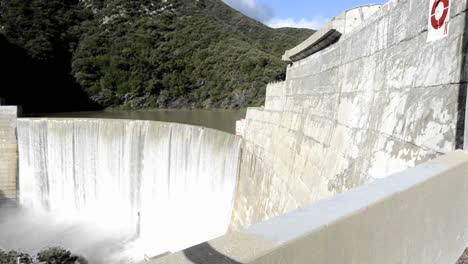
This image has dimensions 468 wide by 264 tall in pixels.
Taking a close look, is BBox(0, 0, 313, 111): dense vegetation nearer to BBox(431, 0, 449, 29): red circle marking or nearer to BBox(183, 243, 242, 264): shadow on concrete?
BBox(431, 0, 449, 29): red circle marking

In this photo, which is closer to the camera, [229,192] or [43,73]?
[229,192]

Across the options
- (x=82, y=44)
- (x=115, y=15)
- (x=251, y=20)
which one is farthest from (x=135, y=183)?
(x=251, y=20)

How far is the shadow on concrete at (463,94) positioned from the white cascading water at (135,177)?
24.1 feet

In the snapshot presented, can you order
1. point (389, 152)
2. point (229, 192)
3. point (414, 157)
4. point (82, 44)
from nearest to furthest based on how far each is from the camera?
point (414, 157)
point (389, 152)
point (229, 192)
point (82, 44)

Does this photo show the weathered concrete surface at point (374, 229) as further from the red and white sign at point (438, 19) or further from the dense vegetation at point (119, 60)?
the dense vegetation at point (119, 60)

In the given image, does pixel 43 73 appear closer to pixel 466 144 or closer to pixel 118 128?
pixel 118 128

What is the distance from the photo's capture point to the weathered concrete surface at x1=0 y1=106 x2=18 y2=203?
519 inches

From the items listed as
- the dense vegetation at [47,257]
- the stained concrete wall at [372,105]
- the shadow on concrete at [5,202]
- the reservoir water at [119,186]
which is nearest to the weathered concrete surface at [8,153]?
the shadow on concrete at [5,202]

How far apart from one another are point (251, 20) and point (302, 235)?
194 feet

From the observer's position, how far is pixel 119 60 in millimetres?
35719

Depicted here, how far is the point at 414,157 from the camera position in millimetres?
2221

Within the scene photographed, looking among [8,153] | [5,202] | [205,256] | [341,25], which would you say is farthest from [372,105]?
[5,202]

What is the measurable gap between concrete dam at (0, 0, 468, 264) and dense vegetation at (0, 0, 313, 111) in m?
18.5

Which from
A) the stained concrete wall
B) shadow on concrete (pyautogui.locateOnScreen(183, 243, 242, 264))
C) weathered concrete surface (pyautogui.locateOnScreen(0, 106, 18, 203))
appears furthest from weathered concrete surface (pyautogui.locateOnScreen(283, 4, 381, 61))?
weathered concrete surface (pyautogui.locateOnScreen(0, 106, 18, 203))
